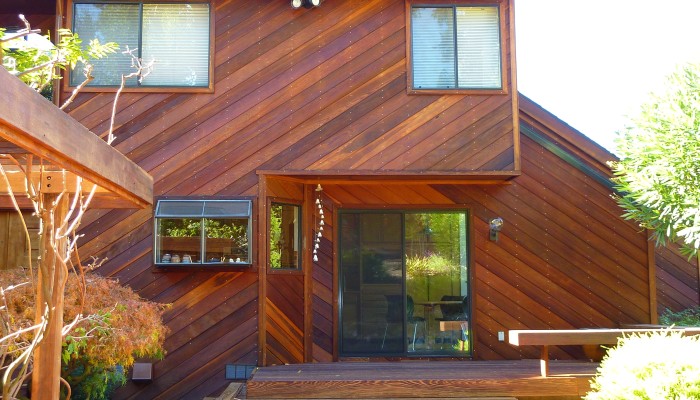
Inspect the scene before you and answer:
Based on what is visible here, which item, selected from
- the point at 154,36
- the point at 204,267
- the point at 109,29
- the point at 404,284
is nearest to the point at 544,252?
the point at 404,284

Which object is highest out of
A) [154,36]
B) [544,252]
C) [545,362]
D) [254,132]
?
[154,36]

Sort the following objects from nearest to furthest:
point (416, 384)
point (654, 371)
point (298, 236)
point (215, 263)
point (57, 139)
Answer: point (57, 139) < point (654, 371) < point (416, 384) < point (215, 263) < point (298, 236)

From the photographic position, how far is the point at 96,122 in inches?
329

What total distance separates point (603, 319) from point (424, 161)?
116 inches

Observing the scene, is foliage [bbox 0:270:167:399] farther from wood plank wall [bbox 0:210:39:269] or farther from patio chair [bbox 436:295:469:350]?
patio chair [bbox 436:295:469:350]

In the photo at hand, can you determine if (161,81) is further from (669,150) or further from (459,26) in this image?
(669,150)

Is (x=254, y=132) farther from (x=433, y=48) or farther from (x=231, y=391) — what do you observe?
(x=231, y=391)

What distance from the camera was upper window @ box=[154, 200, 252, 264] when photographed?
320 inches

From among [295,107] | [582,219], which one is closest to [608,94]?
[582,219]

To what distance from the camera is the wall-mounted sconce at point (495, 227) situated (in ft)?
29.7

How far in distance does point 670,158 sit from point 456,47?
2.54 metres

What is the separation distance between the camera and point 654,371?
5094mm

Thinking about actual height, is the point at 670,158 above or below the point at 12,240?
above

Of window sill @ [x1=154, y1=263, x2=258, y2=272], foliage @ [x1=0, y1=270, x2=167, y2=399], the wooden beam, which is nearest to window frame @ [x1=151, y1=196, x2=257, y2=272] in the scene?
window sill @ [x1=154, y1=263, x2=258, y2=272]
